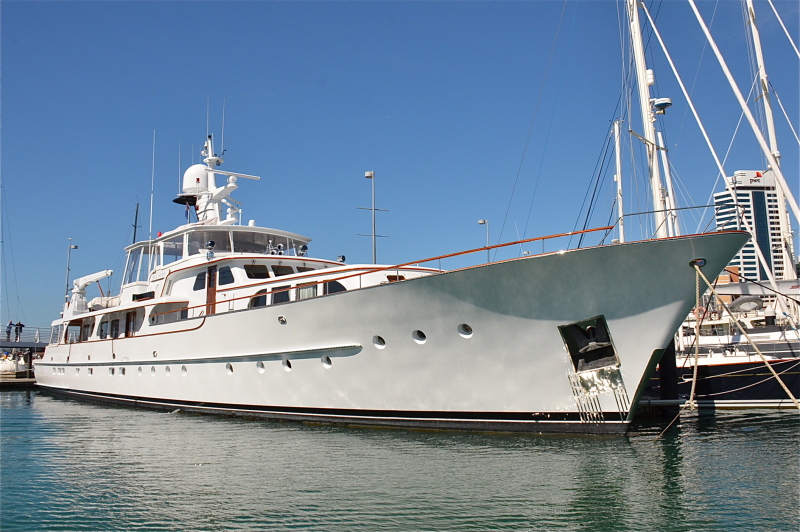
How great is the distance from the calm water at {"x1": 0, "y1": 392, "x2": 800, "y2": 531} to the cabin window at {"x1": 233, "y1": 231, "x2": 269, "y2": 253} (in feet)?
22.3

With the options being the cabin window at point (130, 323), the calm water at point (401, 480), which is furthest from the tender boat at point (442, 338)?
the cabin window at point (130, 323)

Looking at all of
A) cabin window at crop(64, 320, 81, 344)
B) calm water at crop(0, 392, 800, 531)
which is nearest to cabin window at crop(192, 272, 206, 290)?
calm water at crop(0, 392, 800, 531)

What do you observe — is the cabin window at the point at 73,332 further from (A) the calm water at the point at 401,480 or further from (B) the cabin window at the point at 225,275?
(A) the calm water at the point at 401,480

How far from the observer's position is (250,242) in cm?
1800

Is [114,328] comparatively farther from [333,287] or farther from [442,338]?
[442,338]

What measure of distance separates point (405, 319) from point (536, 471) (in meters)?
3.76

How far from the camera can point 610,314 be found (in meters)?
9.93

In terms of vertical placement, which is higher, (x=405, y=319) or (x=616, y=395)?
(x=405, y=319)

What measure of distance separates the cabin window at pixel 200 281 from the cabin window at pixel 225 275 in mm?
683

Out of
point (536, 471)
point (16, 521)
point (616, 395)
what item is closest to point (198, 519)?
point (16, 521)

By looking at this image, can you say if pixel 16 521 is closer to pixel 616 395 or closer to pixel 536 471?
pixel 536 471

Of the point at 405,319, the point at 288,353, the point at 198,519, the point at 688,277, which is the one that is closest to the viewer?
the point at 198,519

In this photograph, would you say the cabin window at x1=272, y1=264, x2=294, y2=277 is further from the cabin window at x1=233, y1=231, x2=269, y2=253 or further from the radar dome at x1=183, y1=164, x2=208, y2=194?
the radar dome at x1=183, y1=164, x2=208, y2=194

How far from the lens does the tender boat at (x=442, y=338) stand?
982cm
